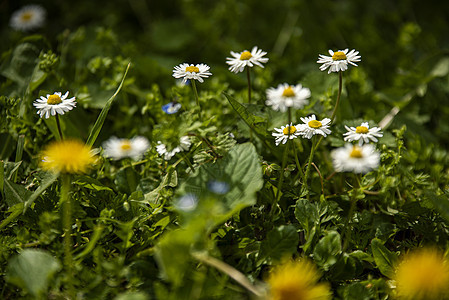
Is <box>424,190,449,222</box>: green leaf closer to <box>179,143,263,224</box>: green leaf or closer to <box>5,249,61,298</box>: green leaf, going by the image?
<box>179,143,263,224</box>: green leaf

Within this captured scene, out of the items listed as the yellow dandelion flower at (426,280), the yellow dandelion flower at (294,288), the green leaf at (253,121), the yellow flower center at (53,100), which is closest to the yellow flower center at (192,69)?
the green leaf at (253,121)

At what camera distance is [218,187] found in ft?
2.93

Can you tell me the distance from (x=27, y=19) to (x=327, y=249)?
1729 millimetres

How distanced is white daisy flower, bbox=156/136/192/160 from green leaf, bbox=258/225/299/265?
0.98ft

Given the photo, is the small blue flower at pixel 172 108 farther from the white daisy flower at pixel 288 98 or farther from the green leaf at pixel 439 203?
the green leaf at pixel 439 203

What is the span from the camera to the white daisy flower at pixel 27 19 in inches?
75.5

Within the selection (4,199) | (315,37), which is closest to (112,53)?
(4,199)

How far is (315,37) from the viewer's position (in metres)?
2.13

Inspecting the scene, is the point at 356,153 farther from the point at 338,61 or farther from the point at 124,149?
the point at 124,149

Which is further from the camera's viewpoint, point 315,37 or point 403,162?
point 315,37

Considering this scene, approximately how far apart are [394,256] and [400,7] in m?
1.72

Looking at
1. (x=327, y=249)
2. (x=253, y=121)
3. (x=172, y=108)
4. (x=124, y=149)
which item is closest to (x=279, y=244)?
(x=327, y=249)

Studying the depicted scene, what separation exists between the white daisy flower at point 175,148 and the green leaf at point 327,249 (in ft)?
1.25

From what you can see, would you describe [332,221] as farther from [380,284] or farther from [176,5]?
[176,5]
